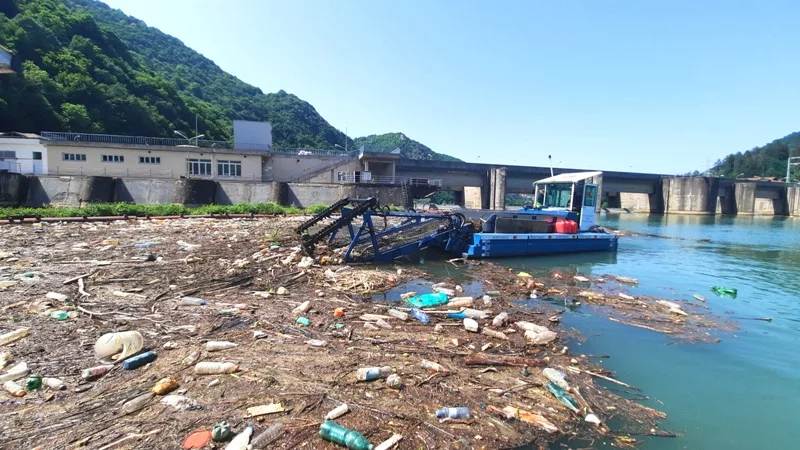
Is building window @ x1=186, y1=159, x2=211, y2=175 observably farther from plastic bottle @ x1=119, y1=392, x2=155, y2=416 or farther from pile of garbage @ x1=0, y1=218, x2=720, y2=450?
plastic bottle @ x1=119, y1=392, x2=155, y2=416

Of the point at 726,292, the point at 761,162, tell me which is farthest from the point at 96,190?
the point at 761,162

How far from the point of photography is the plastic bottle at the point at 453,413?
3.38 metres

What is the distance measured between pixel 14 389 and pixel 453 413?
3967 millimetres

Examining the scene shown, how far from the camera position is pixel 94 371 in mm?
3738

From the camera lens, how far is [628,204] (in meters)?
59.8

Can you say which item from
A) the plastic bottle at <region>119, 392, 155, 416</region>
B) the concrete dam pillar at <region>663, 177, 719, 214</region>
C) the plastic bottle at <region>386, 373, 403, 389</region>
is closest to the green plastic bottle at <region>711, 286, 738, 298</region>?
the plastic bottle at <region>386, 373, 403, 389</region>

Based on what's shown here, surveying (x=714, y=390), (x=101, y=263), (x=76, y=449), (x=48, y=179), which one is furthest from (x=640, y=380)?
(x=48, y=179)

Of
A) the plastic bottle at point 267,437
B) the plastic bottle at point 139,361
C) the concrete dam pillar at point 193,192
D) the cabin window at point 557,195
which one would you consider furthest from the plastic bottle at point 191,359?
the concrete dam pillar at point 193,192

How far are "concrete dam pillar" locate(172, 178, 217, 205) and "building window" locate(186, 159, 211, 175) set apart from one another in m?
5.08

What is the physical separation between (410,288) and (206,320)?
4318mm

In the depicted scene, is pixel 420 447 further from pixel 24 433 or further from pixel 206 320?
pixel 206 320

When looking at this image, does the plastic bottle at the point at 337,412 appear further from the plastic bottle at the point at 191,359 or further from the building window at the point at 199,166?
the building window at the point at 199,166

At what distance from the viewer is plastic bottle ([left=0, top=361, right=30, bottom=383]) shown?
3.54m

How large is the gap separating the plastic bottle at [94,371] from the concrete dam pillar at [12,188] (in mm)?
25887
